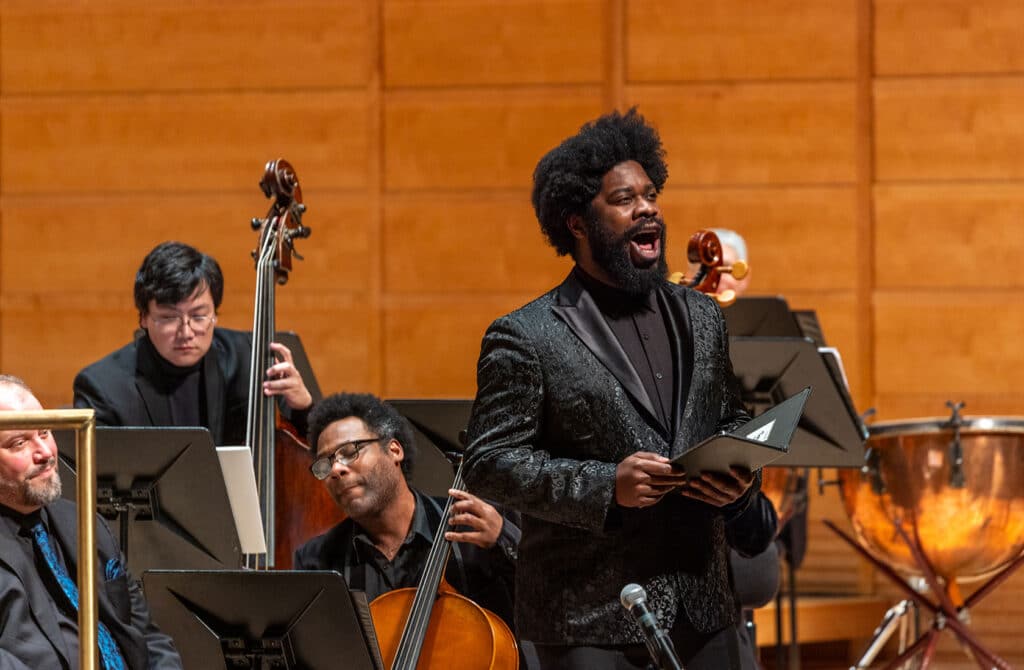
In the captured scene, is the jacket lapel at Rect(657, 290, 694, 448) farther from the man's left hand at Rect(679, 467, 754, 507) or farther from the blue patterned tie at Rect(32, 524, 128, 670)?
the blue patterned tie at Rect(32, 524, 128, 670)

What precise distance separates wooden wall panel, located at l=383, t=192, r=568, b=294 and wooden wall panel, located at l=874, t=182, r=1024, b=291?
1.21 metres

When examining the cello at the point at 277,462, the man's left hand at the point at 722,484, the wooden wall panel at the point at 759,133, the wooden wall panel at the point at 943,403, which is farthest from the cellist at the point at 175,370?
the wooden wall panel at the point at 943,403

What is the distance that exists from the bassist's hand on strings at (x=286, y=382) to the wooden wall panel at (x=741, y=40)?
2350 millimetres

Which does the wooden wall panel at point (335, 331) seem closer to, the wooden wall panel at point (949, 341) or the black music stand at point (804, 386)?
the wooden wall panel at point (949, 341)

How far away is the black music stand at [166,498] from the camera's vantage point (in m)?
3.01

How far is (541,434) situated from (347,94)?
145 inches

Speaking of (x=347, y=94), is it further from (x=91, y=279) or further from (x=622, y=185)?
(x=622, y=185)

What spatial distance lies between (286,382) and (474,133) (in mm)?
2222

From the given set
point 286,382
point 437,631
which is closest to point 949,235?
point 286,382

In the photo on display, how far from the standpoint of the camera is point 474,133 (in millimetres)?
5668

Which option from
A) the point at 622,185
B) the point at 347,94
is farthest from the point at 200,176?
the point at 622,185

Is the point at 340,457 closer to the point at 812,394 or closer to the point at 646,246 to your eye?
the point at 812,394

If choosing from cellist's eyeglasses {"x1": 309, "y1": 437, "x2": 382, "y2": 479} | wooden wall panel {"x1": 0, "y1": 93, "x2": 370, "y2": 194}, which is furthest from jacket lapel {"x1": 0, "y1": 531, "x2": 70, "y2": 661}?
wooden wall panel {"x1": 0, "y1": 93, "x2": 370, "y2": 194}

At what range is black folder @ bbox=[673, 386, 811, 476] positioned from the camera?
1.95 meters
